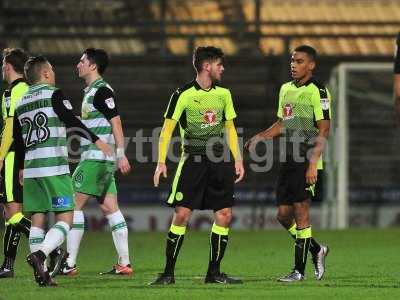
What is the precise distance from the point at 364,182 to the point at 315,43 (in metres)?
3.29

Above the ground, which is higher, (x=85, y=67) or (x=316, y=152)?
(x=85, y=67)

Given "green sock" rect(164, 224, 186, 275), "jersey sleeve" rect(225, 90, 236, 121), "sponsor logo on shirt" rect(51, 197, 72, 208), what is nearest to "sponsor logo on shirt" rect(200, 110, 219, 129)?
"jersey sleeve" rect(225, 90, 236, 121)

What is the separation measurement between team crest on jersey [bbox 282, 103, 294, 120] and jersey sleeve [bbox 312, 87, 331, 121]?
220 mm

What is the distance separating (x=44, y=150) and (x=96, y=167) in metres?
1.55

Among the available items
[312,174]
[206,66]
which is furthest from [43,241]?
[312,174]

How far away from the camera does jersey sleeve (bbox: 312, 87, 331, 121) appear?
31.7 feet

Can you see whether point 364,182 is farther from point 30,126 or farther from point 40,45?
point 30,126

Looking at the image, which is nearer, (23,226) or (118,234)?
(23,226)

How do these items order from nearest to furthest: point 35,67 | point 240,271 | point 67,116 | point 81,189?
point 67,116
point 35,67
point 81,189
point 240,271

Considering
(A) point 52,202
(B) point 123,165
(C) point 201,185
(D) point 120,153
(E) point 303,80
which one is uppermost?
(E) point 303,80

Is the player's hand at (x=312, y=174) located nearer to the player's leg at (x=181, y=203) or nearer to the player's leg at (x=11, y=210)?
the player's leg at (x=181, y=203)

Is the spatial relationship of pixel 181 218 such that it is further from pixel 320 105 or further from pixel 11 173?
pixel 11 173

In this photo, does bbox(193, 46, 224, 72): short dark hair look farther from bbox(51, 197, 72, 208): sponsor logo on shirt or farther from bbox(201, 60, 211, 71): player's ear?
bbox(51, 197, 72, 208): sponsor logo on shirt

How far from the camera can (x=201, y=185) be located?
30.7ft
